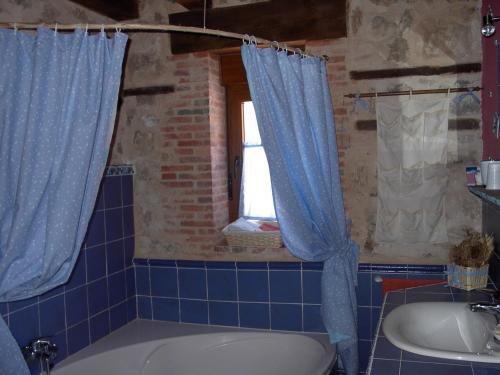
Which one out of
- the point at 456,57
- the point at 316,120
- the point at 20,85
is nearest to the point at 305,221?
the point at 316,120

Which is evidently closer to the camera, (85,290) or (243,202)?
(85,290)

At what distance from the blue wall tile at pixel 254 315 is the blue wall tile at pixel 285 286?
109 mm

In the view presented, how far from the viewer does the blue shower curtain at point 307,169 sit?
234 cm

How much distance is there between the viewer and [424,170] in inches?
114

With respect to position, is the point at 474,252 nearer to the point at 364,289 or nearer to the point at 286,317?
the point at 364,289

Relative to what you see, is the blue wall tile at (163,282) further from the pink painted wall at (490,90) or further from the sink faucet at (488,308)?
the pink painted wall at (490,90)

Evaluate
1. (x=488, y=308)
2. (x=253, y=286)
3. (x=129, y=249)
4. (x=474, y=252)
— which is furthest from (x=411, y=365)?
(x=129, y=249)

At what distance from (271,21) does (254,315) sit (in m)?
2.08

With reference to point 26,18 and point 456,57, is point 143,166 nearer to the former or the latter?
point 26,18

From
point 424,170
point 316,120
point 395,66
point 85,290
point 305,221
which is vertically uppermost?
point 395,66

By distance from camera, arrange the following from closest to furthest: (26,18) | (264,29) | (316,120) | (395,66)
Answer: (316,120) → (26,18) → (395,66) → (264,29)

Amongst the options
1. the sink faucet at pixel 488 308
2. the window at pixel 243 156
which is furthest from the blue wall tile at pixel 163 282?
the sink faucet at pixel 488 308

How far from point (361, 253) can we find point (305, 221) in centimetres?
69

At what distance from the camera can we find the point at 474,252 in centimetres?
252
